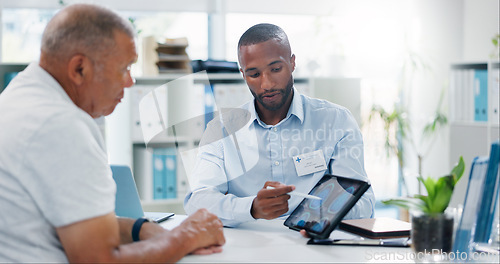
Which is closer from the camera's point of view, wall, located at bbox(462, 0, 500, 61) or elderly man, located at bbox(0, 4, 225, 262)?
elderly man, located at bbox(0, 4, 225, 262)

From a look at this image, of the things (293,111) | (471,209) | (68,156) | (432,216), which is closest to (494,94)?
(293,111)

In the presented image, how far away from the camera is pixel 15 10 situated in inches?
173

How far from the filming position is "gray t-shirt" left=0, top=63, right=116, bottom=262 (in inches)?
47.3

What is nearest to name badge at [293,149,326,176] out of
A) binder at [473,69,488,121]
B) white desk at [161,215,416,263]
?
white desk at [161,215,416,263]

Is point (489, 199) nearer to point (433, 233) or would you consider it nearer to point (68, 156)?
point (433, 233)

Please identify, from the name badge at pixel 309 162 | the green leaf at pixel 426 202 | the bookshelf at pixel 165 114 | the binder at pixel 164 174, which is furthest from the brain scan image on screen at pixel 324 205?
the binder at pixel 164 174

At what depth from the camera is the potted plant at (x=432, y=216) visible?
4.21 feet

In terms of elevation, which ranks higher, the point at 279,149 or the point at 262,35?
the point at 262,35

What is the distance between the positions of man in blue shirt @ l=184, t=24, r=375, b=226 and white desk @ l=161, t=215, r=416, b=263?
0.55m

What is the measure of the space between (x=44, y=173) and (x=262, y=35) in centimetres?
131

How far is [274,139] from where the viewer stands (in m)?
2.33

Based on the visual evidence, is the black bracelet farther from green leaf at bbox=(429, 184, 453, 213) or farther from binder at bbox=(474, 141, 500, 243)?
binder at bbox=(474, 141, 500, 243)

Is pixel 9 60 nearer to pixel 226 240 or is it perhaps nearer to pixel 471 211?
pixel 226 240

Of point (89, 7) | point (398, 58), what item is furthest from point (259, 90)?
point (398, 58)
